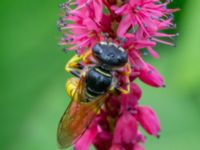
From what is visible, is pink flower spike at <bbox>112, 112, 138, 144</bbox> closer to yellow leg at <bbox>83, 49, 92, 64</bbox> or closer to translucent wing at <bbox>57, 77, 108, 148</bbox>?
translucent wing at <bbox>57, 77, 108, 148</bbox>

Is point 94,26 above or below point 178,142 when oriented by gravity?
above

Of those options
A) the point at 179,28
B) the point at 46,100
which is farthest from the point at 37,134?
the point at 179,28

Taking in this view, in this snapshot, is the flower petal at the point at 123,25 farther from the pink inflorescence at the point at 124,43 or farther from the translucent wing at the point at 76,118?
the translucent wing at the point at 76,118

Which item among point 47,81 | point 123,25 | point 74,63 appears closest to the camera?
point 123,25

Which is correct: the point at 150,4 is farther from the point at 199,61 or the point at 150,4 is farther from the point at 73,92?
the point at 199,61

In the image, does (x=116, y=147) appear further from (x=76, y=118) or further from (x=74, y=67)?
(x=74, y=67)

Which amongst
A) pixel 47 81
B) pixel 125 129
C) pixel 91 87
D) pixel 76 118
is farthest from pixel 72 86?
pixel 47 81
